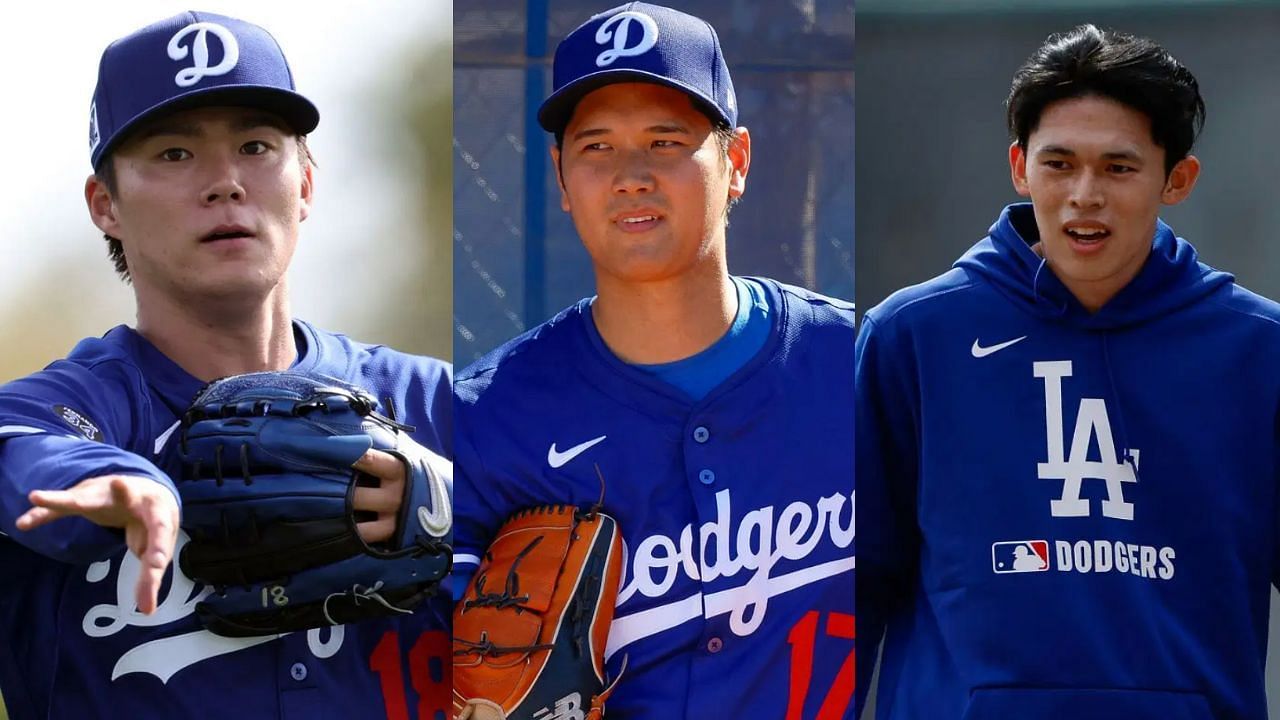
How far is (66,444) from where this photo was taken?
371 centimetres

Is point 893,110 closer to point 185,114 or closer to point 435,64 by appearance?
point 435,64

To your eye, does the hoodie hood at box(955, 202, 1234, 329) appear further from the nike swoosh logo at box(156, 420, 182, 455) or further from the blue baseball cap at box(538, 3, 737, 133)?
the nike swoosh logo at box(156, 420, 182, 455)

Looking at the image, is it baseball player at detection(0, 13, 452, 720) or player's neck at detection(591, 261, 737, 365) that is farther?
player's neck at detection(591, 261, 737, 365)

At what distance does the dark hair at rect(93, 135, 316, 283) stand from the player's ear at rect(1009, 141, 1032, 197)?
5.98ft

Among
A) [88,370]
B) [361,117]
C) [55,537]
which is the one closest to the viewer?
[55,537]

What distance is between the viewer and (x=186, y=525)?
3.95 meters

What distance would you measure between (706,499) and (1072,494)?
2.99ft

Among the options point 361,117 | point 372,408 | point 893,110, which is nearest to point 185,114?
point 361,117

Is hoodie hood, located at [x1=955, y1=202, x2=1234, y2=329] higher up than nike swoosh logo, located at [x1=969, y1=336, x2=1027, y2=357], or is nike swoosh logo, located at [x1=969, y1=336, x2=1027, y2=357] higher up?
hoodie hood, located at [x1=955, y1=202, x2=1234, y2=329]

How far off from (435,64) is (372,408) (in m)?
0.94

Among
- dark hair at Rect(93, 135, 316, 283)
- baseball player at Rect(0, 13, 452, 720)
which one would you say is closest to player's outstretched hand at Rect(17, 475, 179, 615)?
baseball player at Rect(0, 13, 452, 720)

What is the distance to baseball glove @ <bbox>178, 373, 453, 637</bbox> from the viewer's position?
394 centimetres

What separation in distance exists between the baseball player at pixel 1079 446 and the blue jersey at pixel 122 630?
141cm

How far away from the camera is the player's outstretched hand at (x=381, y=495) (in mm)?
4043
